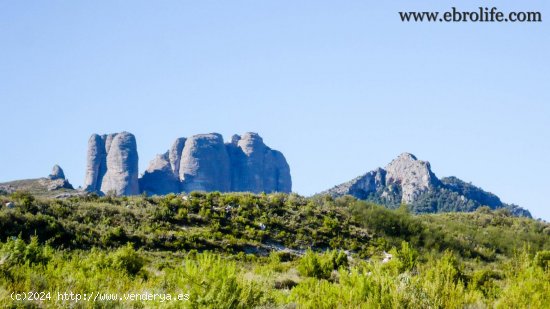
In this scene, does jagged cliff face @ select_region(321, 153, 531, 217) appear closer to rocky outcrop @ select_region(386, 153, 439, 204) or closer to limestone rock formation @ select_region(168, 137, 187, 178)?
rocky outcrop @ select_region(386, 153, 439, 204)

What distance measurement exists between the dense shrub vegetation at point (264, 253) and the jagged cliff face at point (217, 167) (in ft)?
398

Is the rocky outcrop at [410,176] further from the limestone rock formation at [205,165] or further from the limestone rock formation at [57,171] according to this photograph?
the limestone rock formation at [57,171]

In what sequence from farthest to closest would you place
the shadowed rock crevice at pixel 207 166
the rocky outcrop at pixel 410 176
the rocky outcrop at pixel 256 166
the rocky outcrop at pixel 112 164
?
the rocky outcrop at pixel 256 166 < the shadowed rock crevice at pixel 207 166 < the rocky outcrop at pixel 112 164 < the rocky outcrop at pixel 410 176

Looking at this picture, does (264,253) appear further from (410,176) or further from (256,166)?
(256,166)

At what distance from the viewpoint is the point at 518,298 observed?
27.1 feet

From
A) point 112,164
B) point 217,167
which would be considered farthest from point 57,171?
point 217,167

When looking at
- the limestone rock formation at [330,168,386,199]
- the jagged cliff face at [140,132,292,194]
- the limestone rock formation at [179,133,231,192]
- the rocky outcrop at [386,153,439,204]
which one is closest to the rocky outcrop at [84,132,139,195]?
the jagged cliff face at [140,132,292,194]

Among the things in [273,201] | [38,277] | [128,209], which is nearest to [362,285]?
[38,277]

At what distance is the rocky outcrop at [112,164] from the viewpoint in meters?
156

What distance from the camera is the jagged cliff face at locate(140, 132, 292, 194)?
169125 millimetres

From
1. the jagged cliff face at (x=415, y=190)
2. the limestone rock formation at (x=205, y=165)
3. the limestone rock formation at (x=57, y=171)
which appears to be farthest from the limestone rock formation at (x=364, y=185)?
the limestone rock formation at (x=57, y=171)

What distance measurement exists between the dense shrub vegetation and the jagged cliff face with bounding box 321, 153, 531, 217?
7260 centimetres

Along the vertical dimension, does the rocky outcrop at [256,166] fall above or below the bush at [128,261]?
above

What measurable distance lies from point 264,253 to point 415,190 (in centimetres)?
11965
